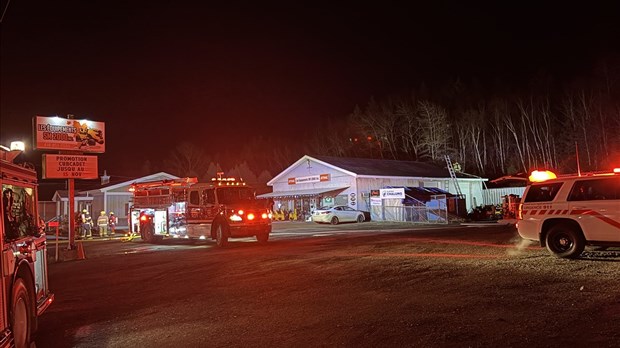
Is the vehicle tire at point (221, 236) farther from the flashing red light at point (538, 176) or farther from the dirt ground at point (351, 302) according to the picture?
the flashing red light at point (538, 176)

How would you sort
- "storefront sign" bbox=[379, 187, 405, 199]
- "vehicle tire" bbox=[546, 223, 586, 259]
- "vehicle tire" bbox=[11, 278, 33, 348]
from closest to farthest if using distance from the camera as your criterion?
"vehicle tire" bbox=[11, 278, 33, 348], "vehicle tire" bbox=[546, 223, 586, 259], "storefront sign" bbox=[379, 187, 405, 199]

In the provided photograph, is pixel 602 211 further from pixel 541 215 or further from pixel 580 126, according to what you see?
pixel 580 126

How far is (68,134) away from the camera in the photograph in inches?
760

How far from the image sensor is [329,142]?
2862 inches

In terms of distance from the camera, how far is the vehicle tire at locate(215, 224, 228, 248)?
18125 millimetres

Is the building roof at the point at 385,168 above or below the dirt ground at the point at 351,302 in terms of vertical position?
above

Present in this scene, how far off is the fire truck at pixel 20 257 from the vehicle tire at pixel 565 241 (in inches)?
403

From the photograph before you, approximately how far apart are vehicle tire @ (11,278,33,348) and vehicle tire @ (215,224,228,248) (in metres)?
11.7

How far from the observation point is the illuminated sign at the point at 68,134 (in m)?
18.7

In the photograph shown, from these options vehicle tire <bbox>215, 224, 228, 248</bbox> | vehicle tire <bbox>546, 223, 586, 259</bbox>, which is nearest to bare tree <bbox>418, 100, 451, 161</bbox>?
vehicle tire <bbox>215, 224, 228, 248</bbox>

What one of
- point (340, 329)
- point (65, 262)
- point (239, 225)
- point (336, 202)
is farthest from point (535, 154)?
point (340, 329)

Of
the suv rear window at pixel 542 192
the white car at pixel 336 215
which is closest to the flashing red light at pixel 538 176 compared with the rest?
the suv rear window at pixel 542 192

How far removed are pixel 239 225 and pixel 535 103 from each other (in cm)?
4384

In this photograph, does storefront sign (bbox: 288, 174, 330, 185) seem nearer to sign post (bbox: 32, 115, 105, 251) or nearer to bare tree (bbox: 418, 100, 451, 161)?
→ bare tree (bbox: 418, 100, 451, 161)
